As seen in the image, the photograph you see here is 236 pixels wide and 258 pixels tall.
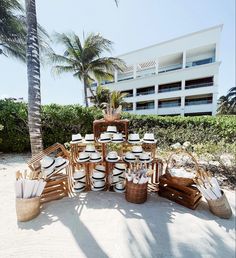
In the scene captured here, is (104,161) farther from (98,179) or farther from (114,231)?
(114,231)

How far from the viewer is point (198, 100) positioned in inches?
795

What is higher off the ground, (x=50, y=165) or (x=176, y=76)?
(x=176, y=76)

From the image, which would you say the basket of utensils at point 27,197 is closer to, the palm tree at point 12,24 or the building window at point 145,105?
the palm tree at point 12,24

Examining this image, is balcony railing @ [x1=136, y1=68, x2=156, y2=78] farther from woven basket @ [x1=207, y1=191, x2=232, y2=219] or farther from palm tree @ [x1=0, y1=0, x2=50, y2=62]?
woven basket @ [x1=207, y1=191, x2=232, y2=219]

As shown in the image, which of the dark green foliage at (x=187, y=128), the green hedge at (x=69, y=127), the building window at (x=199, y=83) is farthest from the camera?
Answer: the building window at (x=199, y=83)

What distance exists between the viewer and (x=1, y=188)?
11.8ft

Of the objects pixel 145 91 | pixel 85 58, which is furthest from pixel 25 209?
pixel 145 91

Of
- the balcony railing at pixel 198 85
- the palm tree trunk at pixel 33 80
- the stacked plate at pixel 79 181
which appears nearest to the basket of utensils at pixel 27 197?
the stacked plate at pixel 79 181

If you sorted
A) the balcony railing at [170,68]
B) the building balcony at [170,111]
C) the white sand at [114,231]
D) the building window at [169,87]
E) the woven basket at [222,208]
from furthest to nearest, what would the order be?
1. the balcony railing at [170,68]
2. the building window at [169,87]
3. the building balcony at [170,111]
4. the woven basket at [222,208]
5. the white sand at [114,231]

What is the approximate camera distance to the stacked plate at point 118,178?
3.28m

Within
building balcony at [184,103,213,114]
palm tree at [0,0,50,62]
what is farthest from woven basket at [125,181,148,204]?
building balcony at [184,103,213,114]

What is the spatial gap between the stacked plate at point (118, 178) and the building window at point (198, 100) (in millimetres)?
18107

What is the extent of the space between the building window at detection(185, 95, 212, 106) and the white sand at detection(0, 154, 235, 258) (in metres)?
18.1

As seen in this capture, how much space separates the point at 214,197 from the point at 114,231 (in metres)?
1.49
